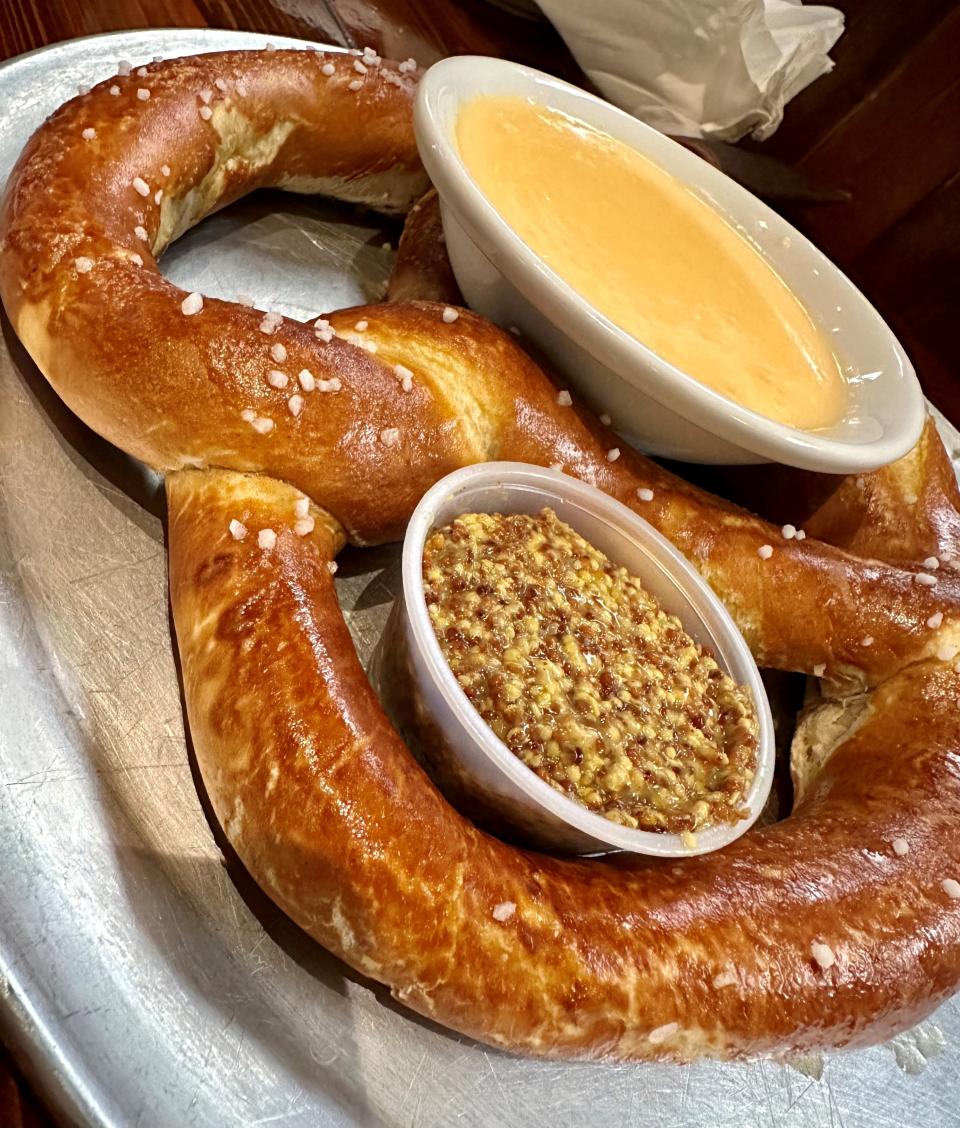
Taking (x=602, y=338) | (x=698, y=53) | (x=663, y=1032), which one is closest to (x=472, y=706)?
(x=663, y=1032)

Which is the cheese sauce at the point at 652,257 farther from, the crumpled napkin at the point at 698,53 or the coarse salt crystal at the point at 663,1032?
the crumpled napkin at the point at 698,53

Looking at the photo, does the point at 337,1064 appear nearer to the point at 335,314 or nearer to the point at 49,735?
the point at 49,735

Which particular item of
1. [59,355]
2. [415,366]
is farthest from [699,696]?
[59,355]

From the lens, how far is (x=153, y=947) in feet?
2.83

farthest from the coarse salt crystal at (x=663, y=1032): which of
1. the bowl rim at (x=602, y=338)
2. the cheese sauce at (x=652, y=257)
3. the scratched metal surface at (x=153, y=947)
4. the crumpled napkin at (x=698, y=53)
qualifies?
the crumpled napkin at (x=698, y=53)

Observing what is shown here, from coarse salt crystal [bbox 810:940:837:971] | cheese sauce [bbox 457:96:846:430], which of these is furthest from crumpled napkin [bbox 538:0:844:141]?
Answer: coarse salt crystal [bbox 810:940:837:971]

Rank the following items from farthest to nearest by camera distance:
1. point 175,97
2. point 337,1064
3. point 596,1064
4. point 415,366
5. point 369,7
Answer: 1. point 369,7
2. point 175,97
3. point 415,366
4. point 596,1064
5. point 337,1064

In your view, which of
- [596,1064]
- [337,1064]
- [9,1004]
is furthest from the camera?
[596,1064]

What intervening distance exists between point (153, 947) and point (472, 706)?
37cm

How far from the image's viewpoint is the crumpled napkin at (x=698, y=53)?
2273 millimetres

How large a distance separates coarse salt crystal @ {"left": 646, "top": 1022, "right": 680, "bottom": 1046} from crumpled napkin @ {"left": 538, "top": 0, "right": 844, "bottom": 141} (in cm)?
216

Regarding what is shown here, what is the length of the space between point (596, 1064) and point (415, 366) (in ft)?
2.70

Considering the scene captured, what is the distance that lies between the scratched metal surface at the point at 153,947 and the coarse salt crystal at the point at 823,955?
0.69 feet

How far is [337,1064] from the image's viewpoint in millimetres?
909
